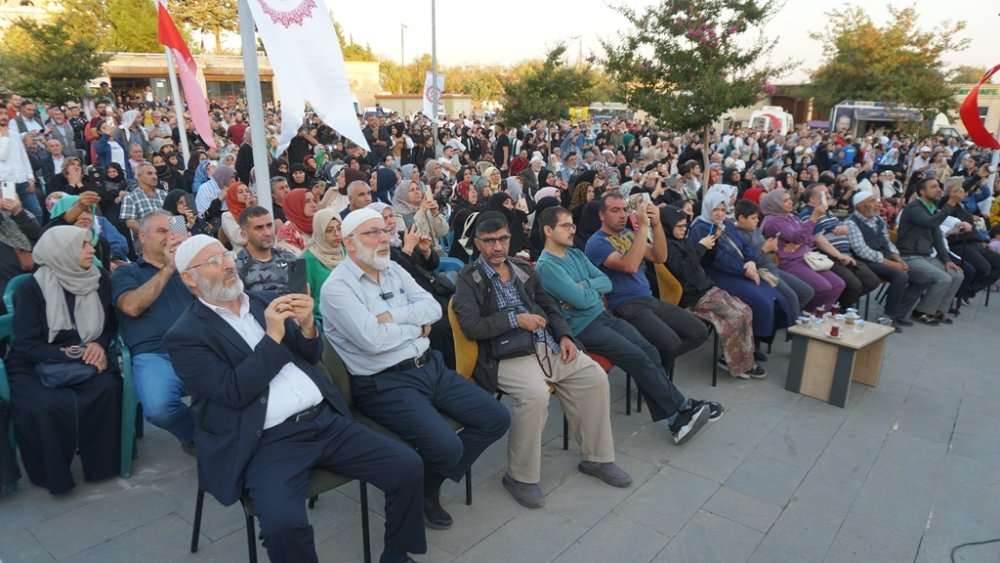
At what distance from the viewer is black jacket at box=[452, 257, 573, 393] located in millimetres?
3512

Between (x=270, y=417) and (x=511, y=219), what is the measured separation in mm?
4350

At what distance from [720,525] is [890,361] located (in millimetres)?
3433

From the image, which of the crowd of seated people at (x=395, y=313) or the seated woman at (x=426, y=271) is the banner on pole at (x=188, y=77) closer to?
the crowd of seated people at (x=395, y=313)

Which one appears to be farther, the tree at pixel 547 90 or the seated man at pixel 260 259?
the tree at pixel 547 90

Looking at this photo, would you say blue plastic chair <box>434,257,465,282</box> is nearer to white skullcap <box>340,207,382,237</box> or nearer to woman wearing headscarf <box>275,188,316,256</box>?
woman wearing headscarf <box>275,188,316,256</box>

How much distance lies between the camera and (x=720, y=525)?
318 centimetres

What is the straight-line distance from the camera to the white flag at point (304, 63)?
3.26 meters

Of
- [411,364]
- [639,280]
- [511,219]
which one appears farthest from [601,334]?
[511,219]

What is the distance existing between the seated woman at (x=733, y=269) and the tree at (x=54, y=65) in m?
22.1

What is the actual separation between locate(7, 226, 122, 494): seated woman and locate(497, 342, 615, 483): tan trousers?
7.48 ft

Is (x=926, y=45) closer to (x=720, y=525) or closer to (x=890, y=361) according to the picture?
(x=890, y=361)

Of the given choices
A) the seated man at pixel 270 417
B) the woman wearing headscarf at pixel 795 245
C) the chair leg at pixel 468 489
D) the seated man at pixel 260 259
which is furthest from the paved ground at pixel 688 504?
the woman wearing headscarf at pixel 795 245

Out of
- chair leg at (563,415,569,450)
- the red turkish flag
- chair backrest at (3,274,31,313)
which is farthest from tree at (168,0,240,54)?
chair leg at (563,415,569,450)

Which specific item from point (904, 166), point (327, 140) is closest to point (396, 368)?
point (327, 140)
